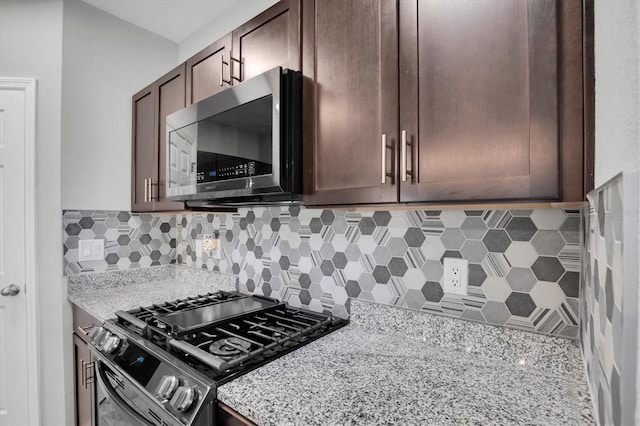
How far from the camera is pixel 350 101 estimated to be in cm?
105

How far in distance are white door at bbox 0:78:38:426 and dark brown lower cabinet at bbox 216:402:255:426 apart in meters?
1.64

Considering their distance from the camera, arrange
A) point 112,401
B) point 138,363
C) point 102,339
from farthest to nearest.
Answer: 1. point 102,339
2. point 112,401
3. point 138,363

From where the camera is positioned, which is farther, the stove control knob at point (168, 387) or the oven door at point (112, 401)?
the oven door at point (112, 401)

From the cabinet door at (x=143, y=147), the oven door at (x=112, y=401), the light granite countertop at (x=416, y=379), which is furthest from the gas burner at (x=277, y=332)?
the cabinet door at (x=143, y=147)

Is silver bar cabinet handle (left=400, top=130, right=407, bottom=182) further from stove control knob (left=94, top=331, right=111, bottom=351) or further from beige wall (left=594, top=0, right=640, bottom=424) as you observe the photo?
stove control knob (left=94, top=331, right=111, bottom=351)

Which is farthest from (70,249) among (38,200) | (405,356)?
(405,356)

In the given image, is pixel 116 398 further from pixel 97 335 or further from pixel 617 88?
pixel 617 88

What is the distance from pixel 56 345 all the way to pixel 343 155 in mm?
2036

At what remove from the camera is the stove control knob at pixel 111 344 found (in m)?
1.31

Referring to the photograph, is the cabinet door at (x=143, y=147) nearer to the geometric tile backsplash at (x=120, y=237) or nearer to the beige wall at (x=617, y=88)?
the geometric tile backsplash at (x=120, y=237)

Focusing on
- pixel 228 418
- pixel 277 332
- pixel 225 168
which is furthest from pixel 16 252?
pixel 228 418

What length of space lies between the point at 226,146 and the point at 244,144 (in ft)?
0.40

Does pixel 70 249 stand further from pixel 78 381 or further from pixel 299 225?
pixel 299 225

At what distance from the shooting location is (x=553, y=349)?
37.5 inches
